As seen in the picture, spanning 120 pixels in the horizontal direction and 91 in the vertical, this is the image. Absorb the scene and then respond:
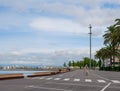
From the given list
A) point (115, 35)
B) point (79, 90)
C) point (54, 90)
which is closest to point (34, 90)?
point (54, 90)

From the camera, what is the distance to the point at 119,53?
119 metres

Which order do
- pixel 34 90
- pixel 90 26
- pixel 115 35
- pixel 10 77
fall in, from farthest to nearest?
pixel 90 26, pixel 115 35, pixel 10 77, pixel 34 90

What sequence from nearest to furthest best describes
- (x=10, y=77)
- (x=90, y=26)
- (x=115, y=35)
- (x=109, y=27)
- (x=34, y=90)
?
(x=34, y=90)
(x=10, y=77)
(x=115, y=35)
(x=109, y=27)
(x=90, y=26)

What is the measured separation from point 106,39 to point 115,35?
21832 millimetres

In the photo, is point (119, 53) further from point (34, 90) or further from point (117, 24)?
point (34, 90)

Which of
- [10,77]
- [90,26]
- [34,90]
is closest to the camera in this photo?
[34,90]

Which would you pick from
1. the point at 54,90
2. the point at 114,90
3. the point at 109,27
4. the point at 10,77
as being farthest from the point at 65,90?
the point at 109,27

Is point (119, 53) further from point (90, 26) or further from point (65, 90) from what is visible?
point (65, 90)

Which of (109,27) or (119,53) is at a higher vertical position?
(109,27)

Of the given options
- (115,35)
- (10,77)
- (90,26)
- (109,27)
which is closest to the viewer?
(10,77)

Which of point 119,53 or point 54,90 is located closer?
point 54,90

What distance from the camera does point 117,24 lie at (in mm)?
89875

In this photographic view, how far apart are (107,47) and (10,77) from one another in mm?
81609

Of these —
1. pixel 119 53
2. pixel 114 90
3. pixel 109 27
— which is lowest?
pixel 114 90
